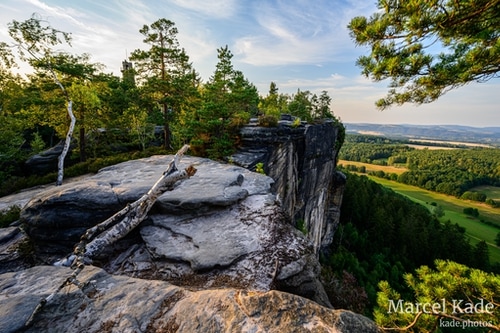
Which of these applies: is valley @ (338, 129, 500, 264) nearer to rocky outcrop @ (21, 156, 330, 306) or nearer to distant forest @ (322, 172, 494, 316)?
distant forest @ (322, 172, 494, 316)

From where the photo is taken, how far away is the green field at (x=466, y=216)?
55.6m

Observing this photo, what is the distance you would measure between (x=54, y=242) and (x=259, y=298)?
Answer: 6847 mm

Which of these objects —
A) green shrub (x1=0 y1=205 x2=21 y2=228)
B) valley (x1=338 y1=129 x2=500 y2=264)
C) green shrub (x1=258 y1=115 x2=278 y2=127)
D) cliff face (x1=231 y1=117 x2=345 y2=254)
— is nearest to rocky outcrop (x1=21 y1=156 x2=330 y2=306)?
cliff face (x1=231 y1=117 x2=345 y2=254)

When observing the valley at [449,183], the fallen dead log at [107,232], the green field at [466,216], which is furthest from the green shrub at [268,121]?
the green field at [466,216]

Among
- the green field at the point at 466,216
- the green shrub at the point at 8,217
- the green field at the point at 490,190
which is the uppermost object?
the green shrub at the point at 8,217

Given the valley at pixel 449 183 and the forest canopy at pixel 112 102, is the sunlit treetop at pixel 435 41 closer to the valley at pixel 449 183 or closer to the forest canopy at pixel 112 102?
the forest canopy at pixel 112 102

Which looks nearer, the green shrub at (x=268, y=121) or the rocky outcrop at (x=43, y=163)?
the green shrub at (x=268, y=121)

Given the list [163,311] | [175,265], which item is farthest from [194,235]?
[163,311]

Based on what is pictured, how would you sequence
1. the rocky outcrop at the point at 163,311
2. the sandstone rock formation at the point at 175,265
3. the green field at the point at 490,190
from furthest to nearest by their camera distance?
the green field at the point at 490,190
the sandstone rock formation at the point at 175,265
the rocky outcrop at the point at 163,311

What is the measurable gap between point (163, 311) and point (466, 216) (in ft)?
335

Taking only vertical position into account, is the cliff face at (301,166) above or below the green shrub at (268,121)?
below

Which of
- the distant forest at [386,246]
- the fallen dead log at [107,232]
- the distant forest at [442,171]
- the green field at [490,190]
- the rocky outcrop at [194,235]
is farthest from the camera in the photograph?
the distant forest at [442,171]

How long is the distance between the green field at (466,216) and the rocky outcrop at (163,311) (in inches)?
2623

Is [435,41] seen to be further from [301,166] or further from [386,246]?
[386,246]
